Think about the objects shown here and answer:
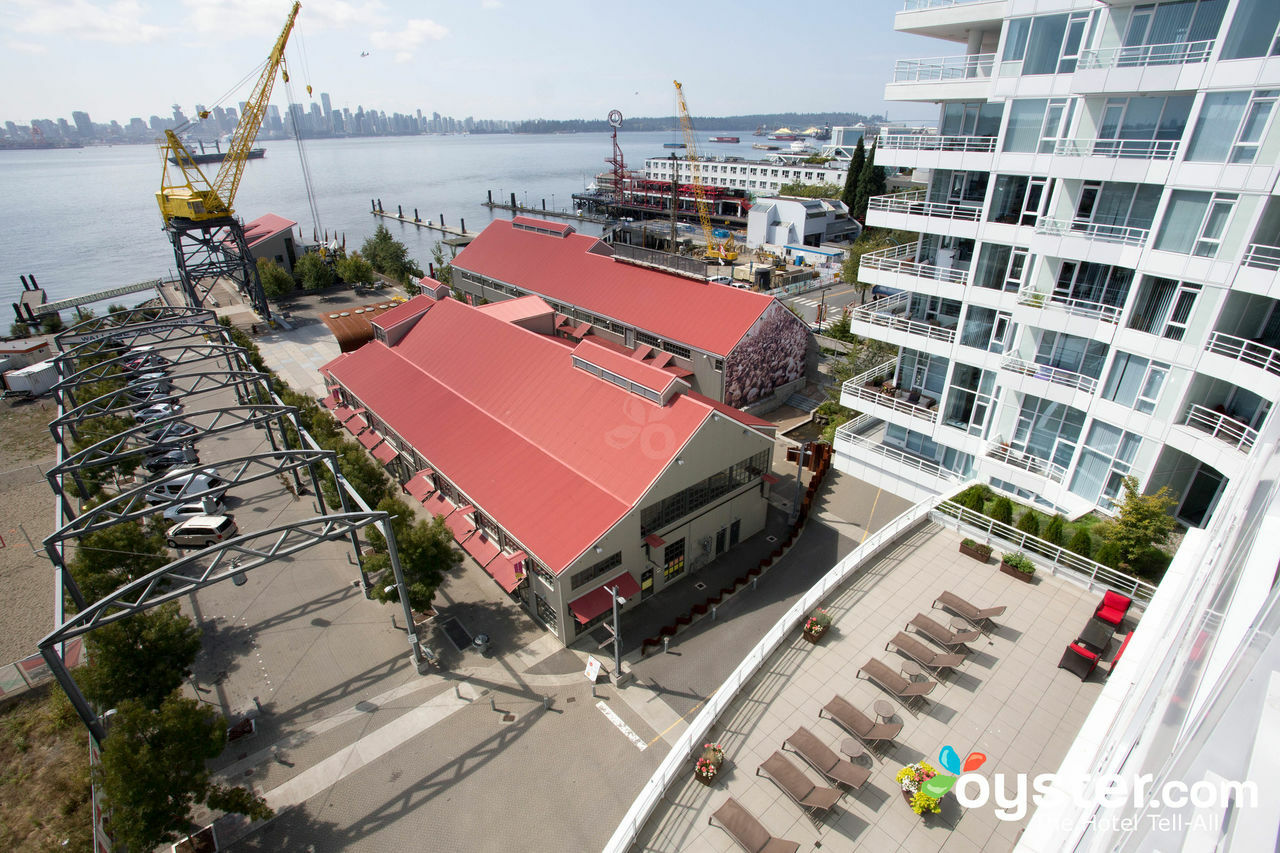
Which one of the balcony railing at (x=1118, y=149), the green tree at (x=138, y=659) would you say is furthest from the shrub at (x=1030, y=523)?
the green tree at (x=138, y=659)

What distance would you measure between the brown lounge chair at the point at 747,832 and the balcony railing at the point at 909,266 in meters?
23.3

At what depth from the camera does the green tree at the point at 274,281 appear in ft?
230

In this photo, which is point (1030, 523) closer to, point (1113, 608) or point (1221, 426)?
point (1113, 608)

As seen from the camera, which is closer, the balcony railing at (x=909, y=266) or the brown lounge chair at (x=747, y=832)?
the brown lounge chair at (x=747, y=832)

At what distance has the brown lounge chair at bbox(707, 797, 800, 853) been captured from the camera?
12284 millimetres

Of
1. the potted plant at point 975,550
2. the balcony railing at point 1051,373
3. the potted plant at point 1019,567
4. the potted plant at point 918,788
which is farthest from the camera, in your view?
the balcony railing at point 1051,373

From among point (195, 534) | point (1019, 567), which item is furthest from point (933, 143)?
point (195, 534)

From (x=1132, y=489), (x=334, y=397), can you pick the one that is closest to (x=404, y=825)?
(x=1132, y=489)

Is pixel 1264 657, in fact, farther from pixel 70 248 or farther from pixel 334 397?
pixel 70 248

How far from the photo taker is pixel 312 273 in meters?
76.7

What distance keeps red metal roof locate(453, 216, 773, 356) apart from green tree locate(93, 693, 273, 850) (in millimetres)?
32966

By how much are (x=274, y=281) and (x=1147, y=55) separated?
7799cm

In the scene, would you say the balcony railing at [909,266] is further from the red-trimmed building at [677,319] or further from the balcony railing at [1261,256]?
the red-trimmed building at [677,319]

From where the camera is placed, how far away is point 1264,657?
3.72m
